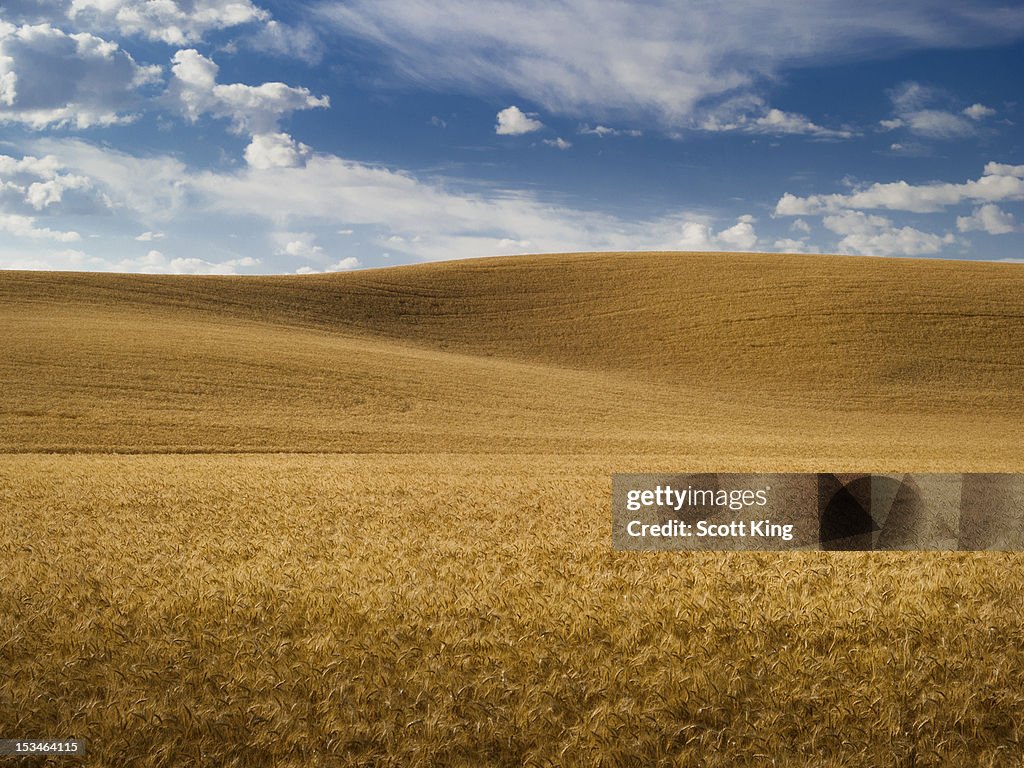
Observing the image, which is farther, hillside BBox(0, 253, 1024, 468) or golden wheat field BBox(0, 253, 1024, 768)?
hillside BBox(0, 253, 1024, 468)

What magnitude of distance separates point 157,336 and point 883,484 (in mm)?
36065

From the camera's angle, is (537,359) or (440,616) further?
(537,359)

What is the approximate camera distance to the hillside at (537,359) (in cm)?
2684

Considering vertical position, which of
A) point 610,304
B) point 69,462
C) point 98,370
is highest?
point 610,304

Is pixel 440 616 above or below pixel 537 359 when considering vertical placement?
below

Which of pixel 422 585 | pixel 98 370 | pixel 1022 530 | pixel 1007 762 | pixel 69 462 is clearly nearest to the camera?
pixel 1007 762

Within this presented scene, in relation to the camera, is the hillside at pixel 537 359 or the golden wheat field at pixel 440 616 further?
the hillside at pixel 537 359

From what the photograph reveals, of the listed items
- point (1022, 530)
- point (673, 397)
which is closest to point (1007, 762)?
point (1022, 530)

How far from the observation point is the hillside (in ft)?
88.1

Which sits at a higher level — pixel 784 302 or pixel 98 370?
pixel 784 302

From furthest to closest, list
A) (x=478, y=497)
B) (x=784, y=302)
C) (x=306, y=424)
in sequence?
(x=784, y=302) → (x=306, y=424) → (x=478, y=497)

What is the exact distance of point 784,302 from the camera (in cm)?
5466

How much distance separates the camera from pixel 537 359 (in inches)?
1896

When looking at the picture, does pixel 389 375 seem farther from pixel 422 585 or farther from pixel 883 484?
pixel 422 585
